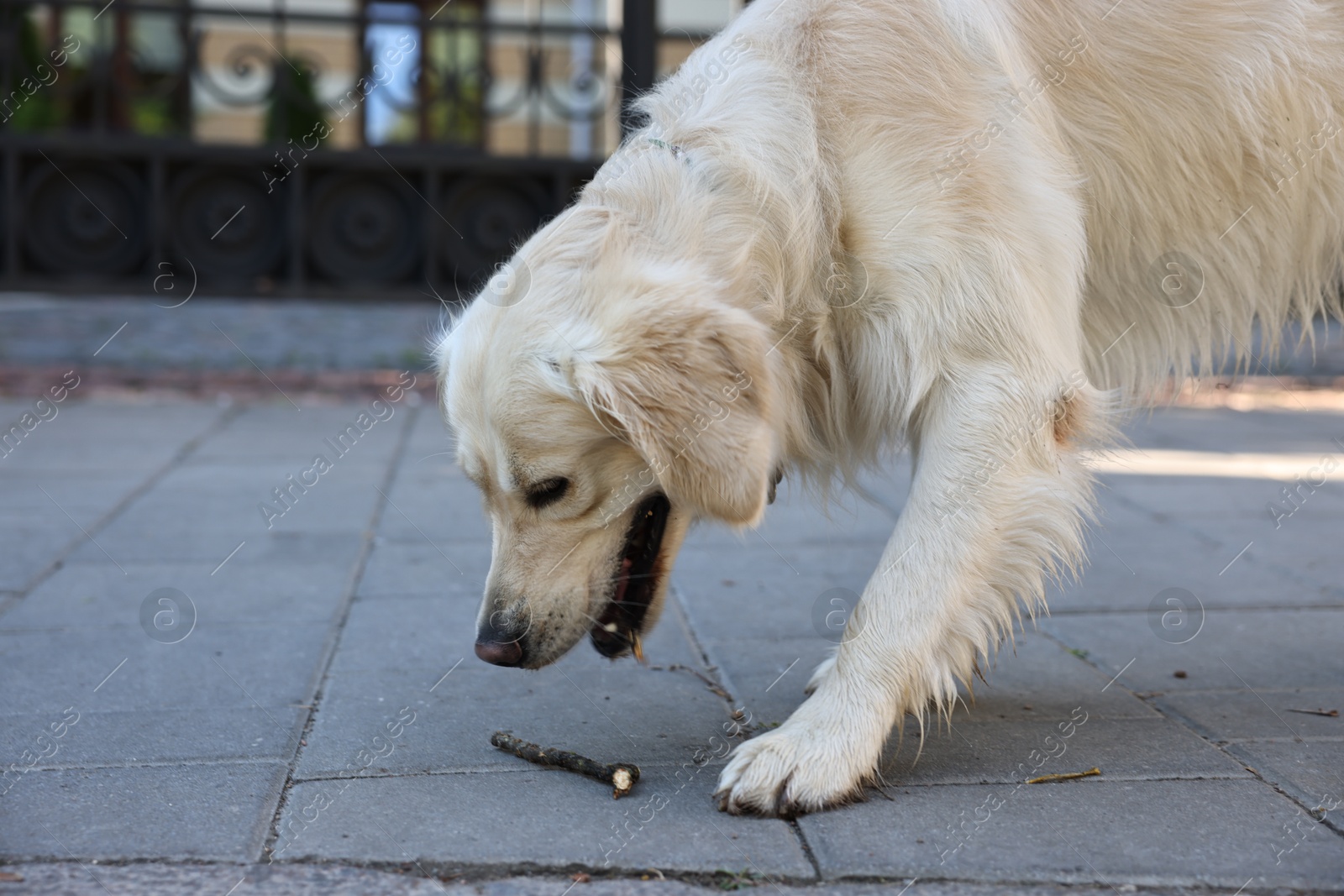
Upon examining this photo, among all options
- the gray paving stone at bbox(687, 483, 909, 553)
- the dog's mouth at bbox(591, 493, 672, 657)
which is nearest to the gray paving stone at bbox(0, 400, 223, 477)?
the gray paving stone at bbox(687, 483, 909, 553)

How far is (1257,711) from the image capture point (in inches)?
119

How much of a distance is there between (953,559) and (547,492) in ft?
2.99

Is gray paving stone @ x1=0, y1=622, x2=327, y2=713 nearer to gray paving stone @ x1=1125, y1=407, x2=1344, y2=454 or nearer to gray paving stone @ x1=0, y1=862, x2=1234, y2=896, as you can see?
gray paving stone @ x1=0, y1=862, x2=1234, y2=896

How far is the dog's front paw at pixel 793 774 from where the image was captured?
2.43 meters

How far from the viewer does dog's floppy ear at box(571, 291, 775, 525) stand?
2.45 m

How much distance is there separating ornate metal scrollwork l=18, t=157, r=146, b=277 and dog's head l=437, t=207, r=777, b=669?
7112 millimetres

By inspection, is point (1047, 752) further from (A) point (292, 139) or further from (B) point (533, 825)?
(A) point (292, 139)

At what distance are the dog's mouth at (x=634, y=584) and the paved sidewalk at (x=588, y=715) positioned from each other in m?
0.23

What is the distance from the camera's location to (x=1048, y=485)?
271cm

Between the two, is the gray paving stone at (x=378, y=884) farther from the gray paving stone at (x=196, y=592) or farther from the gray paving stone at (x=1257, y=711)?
the gray paving stone at (x=196, y=592)

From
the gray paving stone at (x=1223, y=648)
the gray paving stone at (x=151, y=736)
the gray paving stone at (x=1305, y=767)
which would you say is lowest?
the gray paving stone at (x=1223, y=648)

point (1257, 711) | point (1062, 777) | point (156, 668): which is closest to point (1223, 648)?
point (1257, 711)

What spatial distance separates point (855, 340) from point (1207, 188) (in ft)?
3.81

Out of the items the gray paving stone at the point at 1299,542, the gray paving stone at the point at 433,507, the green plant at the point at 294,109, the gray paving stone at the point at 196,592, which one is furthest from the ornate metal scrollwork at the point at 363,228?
the gray paving stone at the point at 1299,542
